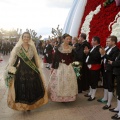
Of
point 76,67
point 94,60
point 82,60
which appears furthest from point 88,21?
point 76,67

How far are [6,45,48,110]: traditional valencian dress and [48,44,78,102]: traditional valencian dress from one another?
455 millimetres

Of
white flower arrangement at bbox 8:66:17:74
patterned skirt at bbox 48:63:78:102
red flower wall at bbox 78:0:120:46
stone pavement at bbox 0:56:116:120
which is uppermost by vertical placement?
red flower wall at bbox 78:0:120:46

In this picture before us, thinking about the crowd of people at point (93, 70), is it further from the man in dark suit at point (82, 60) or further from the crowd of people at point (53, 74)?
the man in dark suit at point (82, 60)

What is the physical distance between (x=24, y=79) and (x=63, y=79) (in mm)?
925

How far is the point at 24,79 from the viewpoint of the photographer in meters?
4.89

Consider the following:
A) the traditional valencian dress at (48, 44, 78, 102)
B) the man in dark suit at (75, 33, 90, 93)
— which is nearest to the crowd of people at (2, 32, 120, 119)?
the traditional valencian dress at (48, 44, 78, 102)

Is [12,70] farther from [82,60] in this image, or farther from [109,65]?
[82,60]

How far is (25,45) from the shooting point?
504 centimetres

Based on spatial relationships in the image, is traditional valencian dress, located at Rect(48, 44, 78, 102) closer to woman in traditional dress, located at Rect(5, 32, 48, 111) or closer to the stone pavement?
the stone pavement

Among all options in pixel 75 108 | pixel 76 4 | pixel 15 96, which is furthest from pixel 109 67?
pixel 76 4

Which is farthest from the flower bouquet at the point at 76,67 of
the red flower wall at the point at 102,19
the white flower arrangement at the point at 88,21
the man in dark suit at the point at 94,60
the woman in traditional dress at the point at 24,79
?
the white flower arrangement at the point at 88,21

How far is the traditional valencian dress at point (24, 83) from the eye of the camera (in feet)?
16.0

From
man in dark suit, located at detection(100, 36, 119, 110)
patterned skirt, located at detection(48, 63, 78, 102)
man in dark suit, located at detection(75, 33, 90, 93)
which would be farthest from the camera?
man in dark suit, located at detection(75, 33, 90, 93)

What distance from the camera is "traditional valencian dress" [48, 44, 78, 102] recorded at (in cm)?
538
